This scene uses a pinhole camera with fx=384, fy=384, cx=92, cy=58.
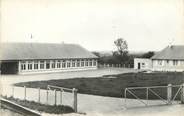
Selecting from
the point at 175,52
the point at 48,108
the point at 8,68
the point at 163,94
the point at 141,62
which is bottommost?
the point at 48,108

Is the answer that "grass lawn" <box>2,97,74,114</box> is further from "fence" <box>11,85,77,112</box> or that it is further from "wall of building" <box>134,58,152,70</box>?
"wall of building" <box>134,58,152,70</box>

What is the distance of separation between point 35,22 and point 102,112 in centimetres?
147

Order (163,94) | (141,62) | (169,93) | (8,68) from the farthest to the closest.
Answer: (8,68) → (141,62) → (163,94) → (169,93)

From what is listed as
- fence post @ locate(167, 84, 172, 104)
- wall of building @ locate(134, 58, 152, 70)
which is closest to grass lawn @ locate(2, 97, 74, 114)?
fence post @ locate(167, 84, 172, 104)

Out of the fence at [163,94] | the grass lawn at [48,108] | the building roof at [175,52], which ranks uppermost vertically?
the building roof at [175,52]

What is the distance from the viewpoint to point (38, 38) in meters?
5.33

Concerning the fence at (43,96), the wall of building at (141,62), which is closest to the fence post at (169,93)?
the fence at (43,96)

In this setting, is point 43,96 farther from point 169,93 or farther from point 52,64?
point 52,64

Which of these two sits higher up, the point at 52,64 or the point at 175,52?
the point at 175,52

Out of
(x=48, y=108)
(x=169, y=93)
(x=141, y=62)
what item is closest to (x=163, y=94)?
(x=169, y=93)

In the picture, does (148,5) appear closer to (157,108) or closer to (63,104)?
(157,108)

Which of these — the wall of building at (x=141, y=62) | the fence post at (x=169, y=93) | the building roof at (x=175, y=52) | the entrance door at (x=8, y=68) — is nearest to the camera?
the building roof at (x=175, y=52)

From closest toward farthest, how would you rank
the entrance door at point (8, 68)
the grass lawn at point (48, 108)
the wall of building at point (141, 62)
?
the grass lawn at point (48, 108), the wall of building at point (141, 62), the entrance door at point (8, 68)

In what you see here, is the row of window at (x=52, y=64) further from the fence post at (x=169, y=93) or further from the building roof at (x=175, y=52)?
the fence post at (x=169, y=93)
